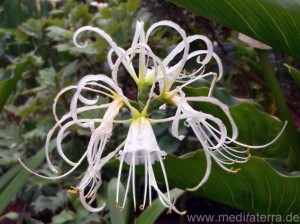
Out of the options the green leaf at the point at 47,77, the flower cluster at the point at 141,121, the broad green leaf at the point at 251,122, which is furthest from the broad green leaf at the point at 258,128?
the green leaf at the point at 47,77

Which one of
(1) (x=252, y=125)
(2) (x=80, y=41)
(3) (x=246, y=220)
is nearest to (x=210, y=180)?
(1) (x=252, y=125)

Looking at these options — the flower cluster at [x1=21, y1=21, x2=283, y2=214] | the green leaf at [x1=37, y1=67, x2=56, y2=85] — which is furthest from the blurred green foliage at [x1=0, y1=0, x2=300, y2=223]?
A: the flower cluster at [x1=21, y1=21, x2=283, y2=214]

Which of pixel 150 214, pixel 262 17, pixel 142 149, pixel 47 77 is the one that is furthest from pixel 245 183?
pixel 47 77

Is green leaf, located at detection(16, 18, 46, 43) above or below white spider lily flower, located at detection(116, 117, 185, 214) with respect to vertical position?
below

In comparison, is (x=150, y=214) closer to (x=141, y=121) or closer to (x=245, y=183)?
(x=245, y=183)

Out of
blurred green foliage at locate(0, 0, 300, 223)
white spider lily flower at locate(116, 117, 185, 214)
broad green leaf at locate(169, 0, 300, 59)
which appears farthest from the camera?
blurred green foliage at locate(0, 0, 300, 223)

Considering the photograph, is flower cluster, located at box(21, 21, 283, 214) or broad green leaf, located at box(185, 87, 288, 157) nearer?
flower cluster, located at box(21, 21, 283, 214)

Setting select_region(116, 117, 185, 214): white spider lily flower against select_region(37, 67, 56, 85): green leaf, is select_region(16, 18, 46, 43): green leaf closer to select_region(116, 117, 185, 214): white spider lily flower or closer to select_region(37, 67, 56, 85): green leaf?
select_region(37, 67, 56, 85): green leaf

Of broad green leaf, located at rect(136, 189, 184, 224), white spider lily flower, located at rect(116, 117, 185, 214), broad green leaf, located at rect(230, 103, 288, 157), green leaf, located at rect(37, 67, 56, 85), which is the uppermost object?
white spider lily flower, located at rect(116, 117, 185, 214)
